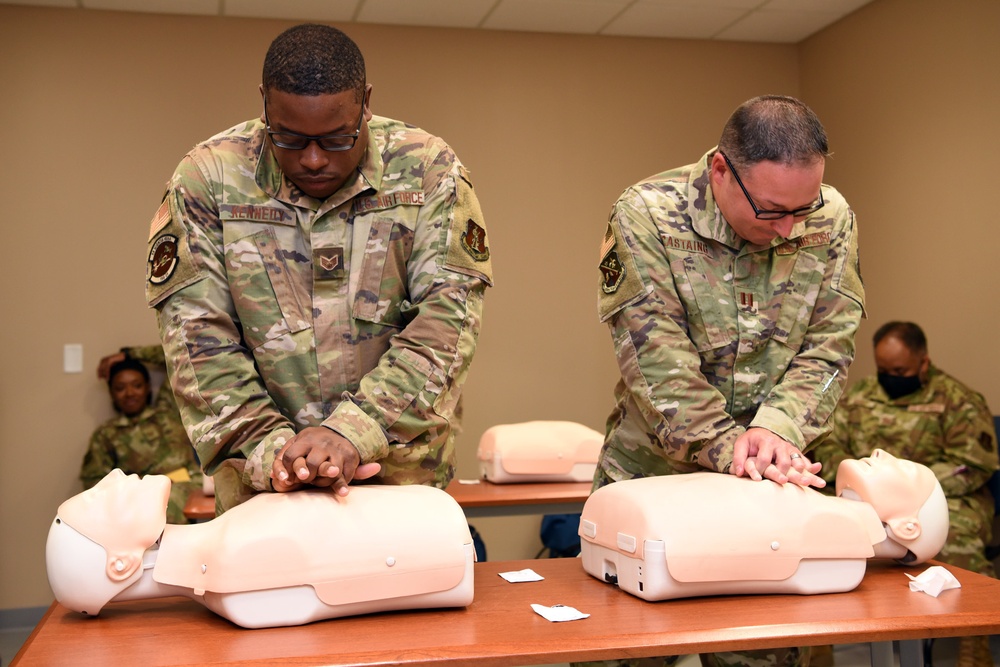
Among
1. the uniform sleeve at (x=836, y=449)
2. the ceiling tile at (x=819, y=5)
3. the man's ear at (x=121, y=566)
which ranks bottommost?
the uniform sleeve at (x=836, y=449)

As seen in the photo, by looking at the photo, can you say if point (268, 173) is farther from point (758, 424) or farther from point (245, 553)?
point (758, 424)

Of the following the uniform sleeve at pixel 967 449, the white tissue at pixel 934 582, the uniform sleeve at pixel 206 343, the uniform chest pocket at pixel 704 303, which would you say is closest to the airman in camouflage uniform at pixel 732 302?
the uniform chest pocket at pixel 704 303

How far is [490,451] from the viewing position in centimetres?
399

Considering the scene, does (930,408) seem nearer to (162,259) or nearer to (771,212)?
(771,212)

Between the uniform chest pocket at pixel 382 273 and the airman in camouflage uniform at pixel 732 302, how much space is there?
458mm

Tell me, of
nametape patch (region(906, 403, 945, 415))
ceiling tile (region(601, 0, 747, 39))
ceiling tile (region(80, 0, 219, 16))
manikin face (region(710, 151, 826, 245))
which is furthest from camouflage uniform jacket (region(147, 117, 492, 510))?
ceiling tile (region(601, 0, 747, 39))

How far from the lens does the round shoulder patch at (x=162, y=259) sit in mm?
1759

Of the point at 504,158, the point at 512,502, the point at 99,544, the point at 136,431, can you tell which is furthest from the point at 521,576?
the point at 504,158

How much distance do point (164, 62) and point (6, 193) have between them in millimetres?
1072

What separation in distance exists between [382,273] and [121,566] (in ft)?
2.18

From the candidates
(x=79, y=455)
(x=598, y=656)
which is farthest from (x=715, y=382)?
(x=79, y=455)

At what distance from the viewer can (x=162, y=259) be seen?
1774mm

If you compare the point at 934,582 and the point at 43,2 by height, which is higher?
the point at 43,2

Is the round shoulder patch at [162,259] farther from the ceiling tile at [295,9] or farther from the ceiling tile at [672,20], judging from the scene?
the ceiling tile at [672,20]
